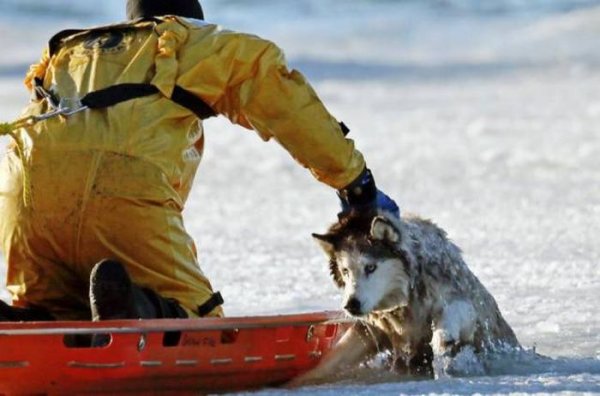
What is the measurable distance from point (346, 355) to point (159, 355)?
0.77 meters

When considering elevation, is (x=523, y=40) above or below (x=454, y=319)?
above

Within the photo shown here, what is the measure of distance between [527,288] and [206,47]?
2.51 m

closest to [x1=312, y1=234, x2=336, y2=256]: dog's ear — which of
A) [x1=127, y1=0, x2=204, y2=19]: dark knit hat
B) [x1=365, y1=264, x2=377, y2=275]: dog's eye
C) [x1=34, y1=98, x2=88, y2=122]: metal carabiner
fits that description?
[x1=365, y1=264, x2=377, y2=275]: dog's eye

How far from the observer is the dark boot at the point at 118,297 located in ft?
12.5

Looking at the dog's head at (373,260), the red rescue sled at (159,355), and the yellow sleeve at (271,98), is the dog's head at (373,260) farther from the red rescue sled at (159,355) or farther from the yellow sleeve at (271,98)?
the yellow sleeve at (271,98)

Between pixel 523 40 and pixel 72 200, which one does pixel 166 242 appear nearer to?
pixel 72 200

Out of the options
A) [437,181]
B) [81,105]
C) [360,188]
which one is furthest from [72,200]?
[437,181]

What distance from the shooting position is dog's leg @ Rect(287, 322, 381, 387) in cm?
442

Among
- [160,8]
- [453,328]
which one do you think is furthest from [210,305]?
[160,8]

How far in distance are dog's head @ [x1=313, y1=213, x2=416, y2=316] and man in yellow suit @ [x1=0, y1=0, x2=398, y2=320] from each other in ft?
0.59

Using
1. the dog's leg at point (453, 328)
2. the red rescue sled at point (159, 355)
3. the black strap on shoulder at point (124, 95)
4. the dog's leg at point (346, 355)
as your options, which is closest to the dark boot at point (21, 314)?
the red rescue sled at point (159, 355)

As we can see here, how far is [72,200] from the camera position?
4.01m

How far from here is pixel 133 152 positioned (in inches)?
158

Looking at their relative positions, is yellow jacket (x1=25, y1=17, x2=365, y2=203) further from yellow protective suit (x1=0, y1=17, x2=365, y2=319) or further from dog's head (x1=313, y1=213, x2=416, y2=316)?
dog's head (x1=313, y1=213, x2=416, y2=316)
